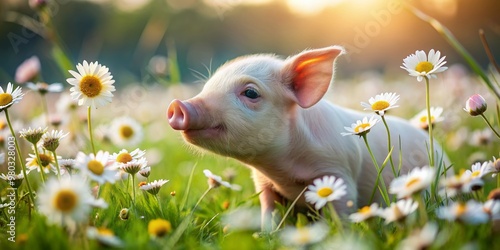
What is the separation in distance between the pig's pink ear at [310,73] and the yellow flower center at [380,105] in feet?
1.16

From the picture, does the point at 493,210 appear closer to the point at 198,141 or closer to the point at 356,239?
the point at 356,239

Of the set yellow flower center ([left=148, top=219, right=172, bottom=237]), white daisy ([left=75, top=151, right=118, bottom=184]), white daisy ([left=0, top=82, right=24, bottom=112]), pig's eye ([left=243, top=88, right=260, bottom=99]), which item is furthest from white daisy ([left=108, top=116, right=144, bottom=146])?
yellow flower center ([left=148, top=219, right=172, bottom=237])

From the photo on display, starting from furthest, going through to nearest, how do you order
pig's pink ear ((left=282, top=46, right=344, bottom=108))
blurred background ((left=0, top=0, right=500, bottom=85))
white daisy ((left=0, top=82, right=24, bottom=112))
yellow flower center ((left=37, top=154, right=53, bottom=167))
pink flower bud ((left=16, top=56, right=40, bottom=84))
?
blurred background ((left=0, top=0, right=500, bottom=85))
pink flower bud ((left=16, top=56, right=40, bottom=84))
pig's pink ear ((left=282, top=46, right=344, bottom=108))
yellow flower center ((left=37, top=154, right=53, bottom=167))
white daisy ((left=0, top=82, right=24, bottom=112))

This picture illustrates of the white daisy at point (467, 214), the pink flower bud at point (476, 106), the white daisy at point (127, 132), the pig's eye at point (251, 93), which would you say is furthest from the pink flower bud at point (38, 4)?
the white daisy at point (467, 214)

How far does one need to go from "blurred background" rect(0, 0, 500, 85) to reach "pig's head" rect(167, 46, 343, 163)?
89cm

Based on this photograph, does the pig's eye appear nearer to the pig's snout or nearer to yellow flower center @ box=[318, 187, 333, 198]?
the pig's snout

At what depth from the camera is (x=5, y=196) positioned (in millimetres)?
2570

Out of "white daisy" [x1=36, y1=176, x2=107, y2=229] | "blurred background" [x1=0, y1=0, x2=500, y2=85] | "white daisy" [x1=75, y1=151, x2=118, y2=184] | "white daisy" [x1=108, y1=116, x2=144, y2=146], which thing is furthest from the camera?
"blurred background" [x1=0, y1=0, x2=500, y2=85]

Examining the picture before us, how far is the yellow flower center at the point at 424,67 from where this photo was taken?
2.21 metres

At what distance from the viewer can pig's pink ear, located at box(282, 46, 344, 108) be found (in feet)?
8.59

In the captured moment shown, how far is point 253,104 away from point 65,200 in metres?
1.26

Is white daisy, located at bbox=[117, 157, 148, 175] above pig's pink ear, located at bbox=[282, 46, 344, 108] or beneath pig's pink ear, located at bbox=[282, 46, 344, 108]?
beneath

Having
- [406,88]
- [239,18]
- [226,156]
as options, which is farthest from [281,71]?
[239,18]

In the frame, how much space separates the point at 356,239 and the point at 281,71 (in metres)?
1.21
